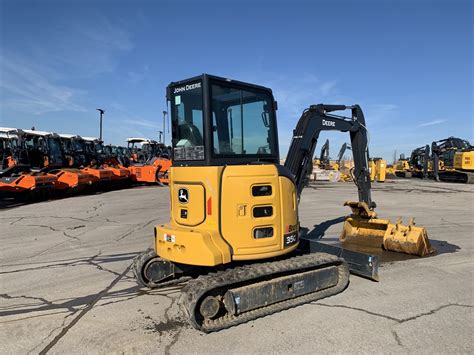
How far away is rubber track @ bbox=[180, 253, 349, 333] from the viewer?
4121 millimetres

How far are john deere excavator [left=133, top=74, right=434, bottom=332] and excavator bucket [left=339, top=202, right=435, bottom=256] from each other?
8.77 feet

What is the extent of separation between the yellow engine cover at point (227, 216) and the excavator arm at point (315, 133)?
5.81 feet

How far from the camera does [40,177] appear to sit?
1541 centimetres

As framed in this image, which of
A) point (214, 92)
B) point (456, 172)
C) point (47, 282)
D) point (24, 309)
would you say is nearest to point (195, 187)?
point (214, 92)

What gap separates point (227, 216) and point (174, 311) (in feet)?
4.65

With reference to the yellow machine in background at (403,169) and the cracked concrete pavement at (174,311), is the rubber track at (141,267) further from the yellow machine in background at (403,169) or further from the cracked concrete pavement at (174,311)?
the yellow machine in background at (403,169)

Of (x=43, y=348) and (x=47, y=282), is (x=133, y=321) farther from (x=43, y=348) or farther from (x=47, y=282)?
(x=47, y=282)

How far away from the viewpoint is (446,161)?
34469mm

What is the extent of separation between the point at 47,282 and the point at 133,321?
2.26m

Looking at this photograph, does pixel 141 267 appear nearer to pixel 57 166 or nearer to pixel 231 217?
pixel 231 217

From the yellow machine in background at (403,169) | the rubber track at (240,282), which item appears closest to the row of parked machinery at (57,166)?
the rubber track at (240,282)

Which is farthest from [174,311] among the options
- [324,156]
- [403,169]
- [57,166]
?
[403,169]

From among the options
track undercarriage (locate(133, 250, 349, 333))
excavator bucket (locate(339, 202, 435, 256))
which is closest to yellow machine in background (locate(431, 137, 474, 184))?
excavator bucket (locate(339, 202, 435, 256))

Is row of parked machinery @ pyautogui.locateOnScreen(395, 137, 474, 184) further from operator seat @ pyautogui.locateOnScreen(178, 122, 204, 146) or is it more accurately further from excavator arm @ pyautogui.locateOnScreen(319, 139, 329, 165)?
operator seat @ pyautogui.locateOnScreen(178, 122, 204, 146)
